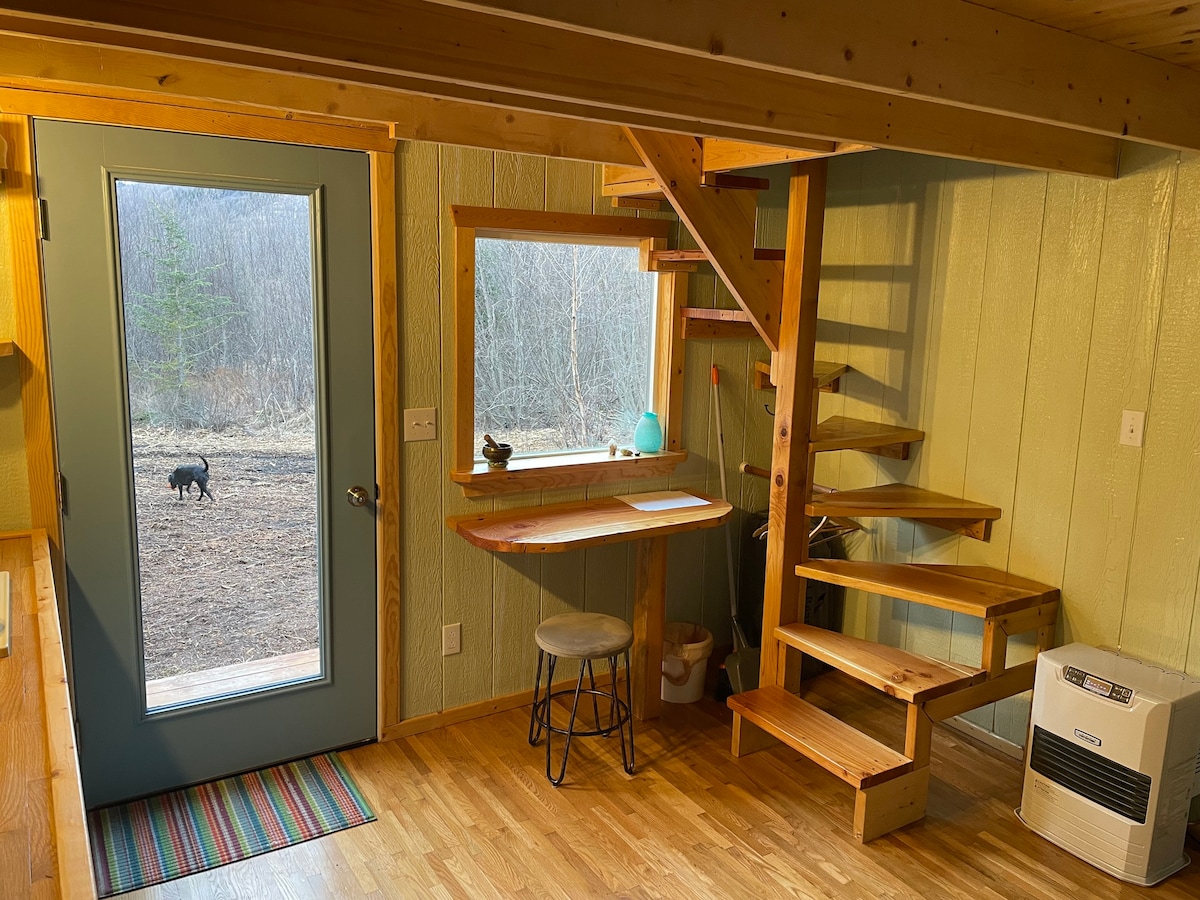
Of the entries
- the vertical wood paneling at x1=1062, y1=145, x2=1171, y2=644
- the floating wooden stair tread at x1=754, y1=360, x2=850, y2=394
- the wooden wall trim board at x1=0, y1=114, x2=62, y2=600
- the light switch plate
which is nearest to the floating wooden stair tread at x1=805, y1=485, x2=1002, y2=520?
the vertical wood paneling at x1=1062, y1=145, x2=1171, y2=644

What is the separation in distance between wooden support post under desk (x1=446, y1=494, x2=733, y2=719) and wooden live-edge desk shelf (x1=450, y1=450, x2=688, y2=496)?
3.5 inches

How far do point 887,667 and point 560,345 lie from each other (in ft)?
5.31

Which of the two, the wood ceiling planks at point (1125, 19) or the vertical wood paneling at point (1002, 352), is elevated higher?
the wood ceiling planks at point (1125, 19)

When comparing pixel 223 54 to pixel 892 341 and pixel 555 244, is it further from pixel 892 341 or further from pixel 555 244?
pixel 892 341

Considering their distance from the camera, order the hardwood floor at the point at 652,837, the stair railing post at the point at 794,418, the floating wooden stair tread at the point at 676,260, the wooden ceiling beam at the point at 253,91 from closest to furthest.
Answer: the wooden ceiling beam at the point at 253,91 → the hardwood floor at the point at 652,837 → the stair railing post at the point at 794,418 → the floating wooden stair tread at the point at 676,260

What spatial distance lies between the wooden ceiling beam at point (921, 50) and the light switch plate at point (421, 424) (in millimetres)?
1844

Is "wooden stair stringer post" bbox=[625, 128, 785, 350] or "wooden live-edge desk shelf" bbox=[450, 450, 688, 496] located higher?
"wooden stair stringer post" bbox=[625, 128, 785, 350]

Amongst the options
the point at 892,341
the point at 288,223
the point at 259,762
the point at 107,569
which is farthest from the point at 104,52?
the point at 892,341

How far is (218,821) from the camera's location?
9.29ft

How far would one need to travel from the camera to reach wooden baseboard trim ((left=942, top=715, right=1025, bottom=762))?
3.34m

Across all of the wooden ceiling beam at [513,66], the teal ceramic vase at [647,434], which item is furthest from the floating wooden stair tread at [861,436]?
the wooden ceiling beam at [513,66]

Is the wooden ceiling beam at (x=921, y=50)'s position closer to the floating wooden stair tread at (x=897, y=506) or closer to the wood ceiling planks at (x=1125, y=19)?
the wood ceiling planks at (x=1125, y=19)

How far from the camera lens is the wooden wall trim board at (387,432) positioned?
9.96 feet

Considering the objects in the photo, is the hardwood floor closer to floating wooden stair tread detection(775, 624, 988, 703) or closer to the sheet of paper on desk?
floating wooden stair tread detection(775, 624, 988, 703)
